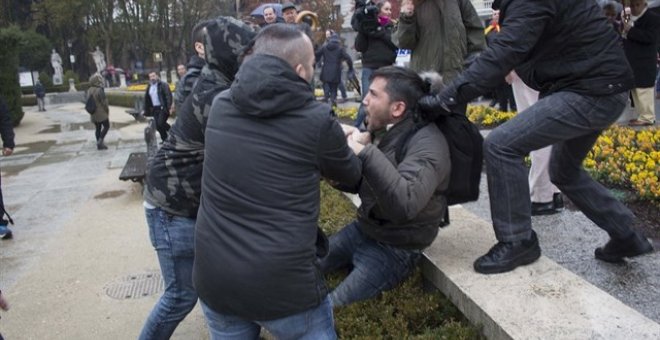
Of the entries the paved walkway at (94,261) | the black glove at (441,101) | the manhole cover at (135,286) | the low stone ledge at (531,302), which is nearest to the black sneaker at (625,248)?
the paved walkway at (94,261)

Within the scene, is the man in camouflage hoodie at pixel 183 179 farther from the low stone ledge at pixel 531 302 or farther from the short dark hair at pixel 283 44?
the low stone ledge at pixel 531 302

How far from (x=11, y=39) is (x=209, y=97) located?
65.2 feet

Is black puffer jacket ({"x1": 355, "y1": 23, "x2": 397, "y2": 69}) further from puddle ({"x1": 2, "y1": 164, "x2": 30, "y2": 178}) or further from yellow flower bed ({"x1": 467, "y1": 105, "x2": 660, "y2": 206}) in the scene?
puddle ({"x1": 2, "y1": 164, "x2": 30, "y2": 178})

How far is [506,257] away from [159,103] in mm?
10998

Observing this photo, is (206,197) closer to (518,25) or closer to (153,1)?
(518,25)

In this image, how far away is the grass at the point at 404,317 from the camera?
2688mm

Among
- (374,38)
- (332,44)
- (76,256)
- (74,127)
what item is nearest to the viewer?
(76,256)

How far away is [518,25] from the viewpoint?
2619mm

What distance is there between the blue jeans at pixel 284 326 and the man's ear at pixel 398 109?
1.16m

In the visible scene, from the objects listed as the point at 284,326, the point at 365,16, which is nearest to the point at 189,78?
the point at 284,326

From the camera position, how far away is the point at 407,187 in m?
2.57

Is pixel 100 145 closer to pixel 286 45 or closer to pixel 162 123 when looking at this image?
pixel 162 123

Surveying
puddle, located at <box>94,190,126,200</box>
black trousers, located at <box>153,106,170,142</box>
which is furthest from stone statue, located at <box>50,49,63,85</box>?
puddle, located at <box>94,190,126,200</box>

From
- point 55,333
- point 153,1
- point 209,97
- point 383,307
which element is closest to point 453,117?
point 383,307
